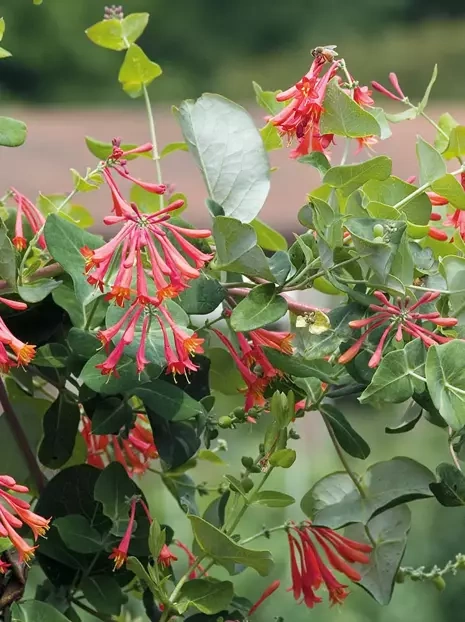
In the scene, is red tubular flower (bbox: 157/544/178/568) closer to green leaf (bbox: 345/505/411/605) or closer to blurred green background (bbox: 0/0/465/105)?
green leaf (bbox: 345/505/411/605)

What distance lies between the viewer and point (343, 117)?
313mm

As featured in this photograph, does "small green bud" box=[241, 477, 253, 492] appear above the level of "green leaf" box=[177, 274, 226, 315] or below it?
below

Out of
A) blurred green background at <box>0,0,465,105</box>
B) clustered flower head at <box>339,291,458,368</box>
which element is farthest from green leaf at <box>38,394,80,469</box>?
blurred green background at <box>0,0,465,105</box>

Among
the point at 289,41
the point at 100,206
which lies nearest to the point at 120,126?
the point at 100,206

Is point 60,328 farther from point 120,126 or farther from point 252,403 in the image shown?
point 120,126

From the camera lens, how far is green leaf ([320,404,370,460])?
1.20 feet

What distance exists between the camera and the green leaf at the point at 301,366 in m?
0.32

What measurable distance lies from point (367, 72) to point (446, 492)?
3415mm

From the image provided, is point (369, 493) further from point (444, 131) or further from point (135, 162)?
point (135, 162)

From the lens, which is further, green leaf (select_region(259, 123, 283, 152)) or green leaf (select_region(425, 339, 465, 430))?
green leaf (select_region(259, 123, 283, 152))

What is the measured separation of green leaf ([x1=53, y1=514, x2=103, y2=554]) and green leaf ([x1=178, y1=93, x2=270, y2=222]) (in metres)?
0.13

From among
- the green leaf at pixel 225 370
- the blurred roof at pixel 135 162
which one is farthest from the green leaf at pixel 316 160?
the blurred roof at pixel 135 162

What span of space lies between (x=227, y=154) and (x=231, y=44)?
336 cm

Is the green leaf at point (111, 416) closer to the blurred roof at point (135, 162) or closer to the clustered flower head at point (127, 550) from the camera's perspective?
the clustered flower head at point (127, 550)
